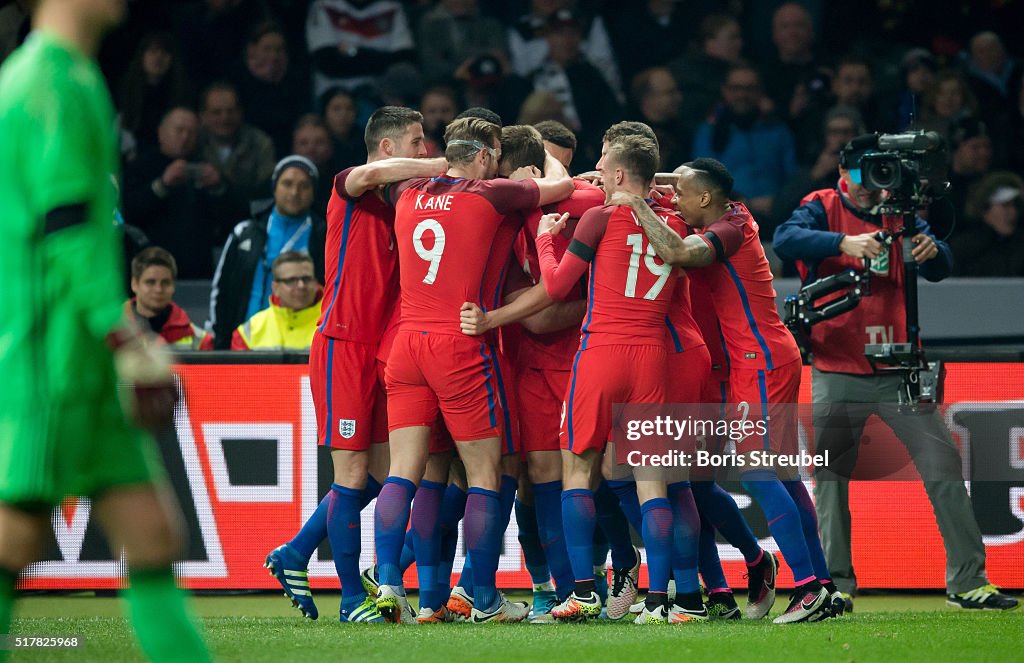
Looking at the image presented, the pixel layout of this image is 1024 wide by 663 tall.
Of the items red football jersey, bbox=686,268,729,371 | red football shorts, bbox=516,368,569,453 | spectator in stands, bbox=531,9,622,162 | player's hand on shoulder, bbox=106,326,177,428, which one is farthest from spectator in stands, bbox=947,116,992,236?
player's hand on shoulder, bbox=106,326,177,428

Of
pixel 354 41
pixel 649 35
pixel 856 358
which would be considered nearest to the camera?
pixel 856 358

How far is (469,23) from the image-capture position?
37.3 ft

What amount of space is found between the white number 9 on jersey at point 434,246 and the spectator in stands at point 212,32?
5.63 meters

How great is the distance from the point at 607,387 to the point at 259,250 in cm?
370

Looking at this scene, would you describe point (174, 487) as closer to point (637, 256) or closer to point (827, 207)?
point (637, 256)

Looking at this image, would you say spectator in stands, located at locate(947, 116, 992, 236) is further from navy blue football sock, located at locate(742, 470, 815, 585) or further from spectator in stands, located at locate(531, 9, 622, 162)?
navy blue football sock, located at locate(742, 470, 815, 585)

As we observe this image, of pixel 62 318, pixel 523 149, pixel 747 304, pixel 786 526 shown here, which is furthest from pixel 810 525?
pixel 62 318

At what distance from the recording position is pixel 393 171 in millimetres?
6176

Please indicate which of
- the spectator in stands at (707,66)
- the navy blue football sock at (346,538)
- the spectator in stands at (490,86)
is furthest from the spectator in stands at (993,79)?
the navy blue football sock at (346,538)

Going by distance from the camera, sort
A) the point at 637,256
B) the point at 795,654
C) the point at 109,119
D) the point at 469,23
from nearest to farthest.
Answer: the point at 109,119 → the point at 795,654 → the point at 637,256 → the point at 469,23

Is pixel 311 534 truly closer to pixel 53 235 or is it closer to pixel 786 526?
pixel 786 526

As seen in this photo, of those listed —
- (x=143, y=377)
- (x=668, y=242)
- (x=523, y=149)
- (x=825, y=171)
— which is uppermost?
(x=825, y=171)

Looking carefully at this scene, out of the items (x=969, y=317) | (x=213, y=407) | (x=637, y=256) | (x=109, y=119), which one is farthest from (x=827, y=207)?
(x=109, y=119)

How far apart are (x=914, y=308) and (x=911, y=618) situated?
1461 mm
